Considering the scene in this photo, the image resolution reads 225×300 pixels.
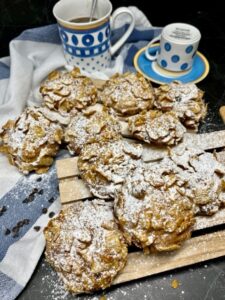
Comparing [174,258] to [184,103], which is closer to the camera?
[174,258]

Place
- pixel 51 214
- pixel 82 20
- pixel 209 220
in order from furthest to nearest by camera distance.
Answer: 1. pixel 82 20
2. pixel 51 214
3. pixel 209 220

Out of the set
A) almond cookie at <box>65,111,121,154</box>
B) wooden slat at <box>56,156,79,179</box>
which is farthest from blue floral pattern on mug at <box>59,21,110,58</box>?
wooden slat at <box>56,156,79,179</box>

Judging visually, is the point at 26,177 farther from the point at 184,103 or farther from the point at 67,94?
the point at 184,103

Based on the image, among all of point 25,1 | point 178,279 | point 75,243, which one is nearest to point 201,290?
point 178,279

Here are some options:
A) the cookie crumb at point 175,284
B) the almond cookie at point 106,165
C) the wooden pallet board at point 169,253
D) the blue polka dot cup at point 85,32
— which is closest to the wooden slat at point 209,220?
the wooden pallet board at point 169,253

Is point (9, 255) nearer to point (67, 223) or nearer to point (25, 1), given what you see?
point (67, 223)

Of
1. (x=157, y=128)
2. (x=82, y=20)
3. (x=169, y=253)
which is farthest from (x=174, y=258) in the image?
(x=82, y=20)

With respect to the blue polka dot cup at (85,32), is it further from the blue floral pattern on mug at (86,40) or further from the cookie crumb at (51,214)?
the cookie crumb at (51,214)
